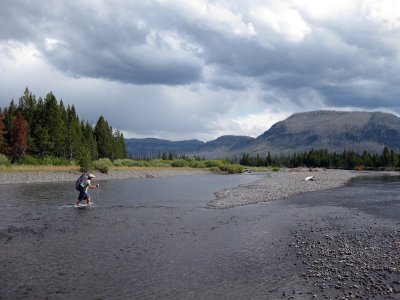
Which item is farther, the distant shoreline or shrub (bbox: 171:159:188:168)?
shrub (bbox: 171:159:188:168)

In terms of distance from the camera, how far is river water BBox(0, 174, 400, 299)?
14500 millimetres

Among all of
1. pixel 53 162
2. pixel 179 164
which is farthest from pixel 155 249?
pixel 179 164

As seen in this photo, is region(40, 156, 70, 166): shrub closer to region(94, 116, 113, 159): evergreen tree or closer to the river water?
region(94, 116, 113, 159): evergreen tree

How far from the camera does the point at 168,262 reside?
17.9 m

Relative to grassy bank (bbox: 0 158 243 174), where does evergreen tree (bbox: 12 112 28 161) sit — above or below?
above

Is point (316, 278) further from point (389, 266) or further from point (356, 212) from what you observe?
point (356, 212)

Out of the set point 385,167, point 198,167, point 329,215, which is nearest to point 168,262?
point 329,215

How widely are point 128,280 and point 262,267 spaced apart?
19.1 feet

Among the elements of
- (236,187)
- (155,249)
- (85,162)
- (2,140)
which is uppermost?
(2,140)

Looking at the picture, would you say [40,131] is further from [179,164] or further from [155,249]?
[155,249]

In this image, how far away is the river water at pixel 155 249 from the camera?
47.6ft

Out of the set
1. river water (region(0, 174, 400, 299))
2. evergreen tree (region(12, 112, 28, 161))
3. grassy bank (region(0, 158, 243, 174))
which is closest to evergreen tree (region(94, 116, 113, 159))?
grassy bank (region(0, 158, 243, 174))

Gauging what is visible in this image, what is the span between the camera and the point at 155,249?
2025cm

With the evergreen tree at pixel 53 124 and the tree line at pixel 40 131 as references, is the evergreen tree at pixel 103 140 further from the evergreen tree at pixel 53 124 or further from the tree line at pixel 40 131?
the evergreen tree at pixel 53 124
